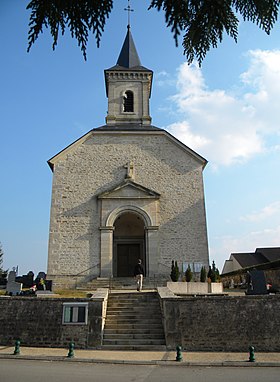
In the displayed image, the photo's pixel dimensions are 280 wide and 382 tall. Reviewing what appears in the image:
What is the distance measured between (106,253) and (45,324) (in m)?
7.81

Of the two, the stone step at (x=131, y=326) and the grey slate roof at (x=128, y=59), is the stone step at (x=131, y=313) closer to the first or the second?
the stone step at (x=131, y=326)

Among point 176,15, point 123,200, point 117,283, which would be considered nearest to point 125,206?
point 123,200

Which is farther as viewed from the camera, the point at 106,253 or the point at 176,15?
the point at 106,253

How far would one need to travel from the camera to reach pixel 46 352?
9.35 metres

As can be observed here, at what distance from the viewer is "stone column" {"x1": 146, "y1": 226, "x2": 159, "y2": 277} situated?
1819 centimetres

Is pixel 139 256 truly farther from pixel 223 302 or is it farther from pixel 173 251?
pixel 223 302

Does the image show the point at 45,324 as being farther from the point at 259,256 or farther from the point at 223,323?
the point at 259,256

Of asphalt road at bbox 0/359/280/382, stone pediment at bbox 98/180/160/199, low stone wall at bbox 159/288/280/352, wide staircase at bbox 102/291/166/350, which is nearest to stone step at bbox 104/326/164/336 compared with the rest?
wide staircase at bbox 102/291/166/350

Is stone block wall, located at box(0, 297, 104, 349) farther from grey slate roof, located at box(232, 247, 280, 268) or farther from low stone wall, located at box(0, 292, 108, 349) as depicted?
grey slate roof, located at box(232, 247, 280, 268)

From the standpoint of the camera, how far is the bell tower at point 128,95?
23.4 metres

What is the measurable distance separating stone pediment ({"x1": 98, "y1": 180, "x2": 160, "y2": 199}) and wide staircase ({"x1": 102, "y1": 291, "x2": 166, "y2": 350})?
7.24 m

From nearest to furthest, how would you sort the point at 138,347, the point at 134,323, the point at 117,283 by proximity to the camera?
the point at 138,347
the point at 134,323
the point at 117,283

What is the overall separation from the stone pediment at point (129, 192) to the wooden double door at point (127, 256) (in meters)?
3.17

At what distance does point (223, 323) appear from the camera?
10039mm
